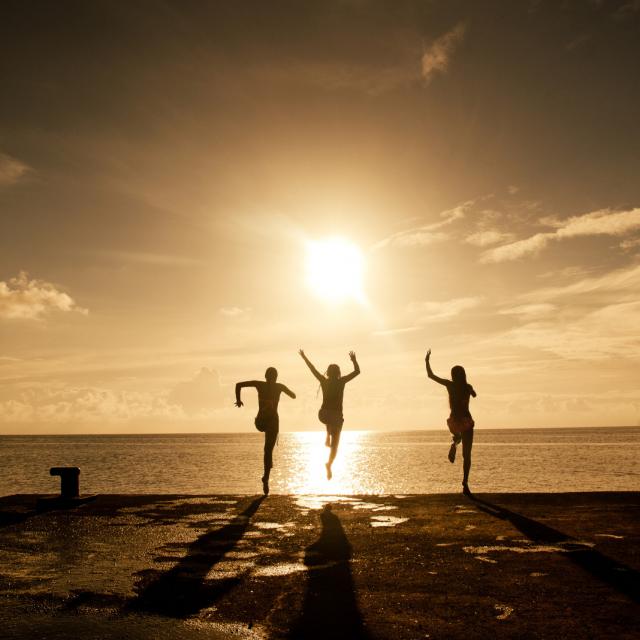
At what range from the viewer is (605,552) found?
634 centimetres

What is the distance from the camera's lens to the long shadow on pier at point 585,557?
17.0 ft

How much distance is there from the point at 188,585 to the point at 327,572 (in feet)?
4.31

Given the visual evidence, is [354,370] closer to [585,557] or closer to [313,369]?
[313,369]

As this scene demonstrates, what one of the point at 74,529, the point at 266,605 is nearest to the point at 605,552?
the point at 266,605

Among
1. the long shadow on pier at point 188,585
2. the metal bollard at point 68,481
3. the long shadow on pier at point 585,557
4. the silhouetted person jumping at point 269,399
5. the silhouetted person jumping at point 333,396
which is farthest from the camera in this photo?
the silhouetted person jumping at point 269,399

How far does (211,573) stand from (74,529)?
12.0ft

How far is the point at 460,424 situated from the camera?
1138cm

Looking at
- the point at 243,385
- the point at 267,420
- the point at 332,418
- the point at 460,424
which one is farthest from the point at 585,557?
the point at 243,385

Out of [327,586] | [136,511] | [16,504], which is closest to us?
[327,586]

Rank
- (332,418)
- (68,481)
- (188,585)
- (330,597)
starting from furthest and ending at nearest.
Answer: (332,418)
(68,481)
(188,585)
(330,597)

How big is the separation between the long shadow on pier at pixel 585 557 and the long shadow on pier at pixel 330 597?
2.27 m

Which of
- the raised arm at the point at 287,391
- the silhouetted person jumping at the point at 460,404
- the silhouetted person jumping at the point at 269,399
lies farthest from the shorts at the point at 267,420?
the silhouetted person jumping at the point at 460,404

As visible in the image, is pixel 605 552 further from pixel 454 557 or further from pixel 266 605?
pixel 266 605

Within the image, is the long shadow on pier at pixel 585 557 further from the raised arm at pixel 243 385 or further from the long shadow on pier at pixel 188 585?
the raised arm at pixel 243 385
